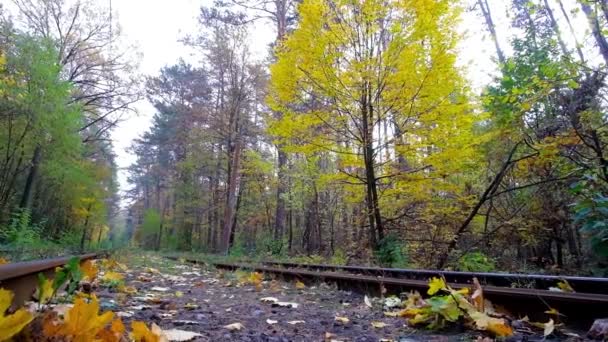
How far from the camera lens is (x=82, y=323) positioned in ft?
3.21

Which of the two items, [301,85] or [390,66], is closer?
[390,66]

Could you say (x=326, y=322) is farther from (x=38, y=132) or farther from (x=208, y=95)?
(x=208, y=95)

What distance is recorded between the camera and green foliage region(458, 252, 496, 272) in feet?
22.2

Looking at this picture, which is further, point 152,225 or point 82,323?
point 152,225

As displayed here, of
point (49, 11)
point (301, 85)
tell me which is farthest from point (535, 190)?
point (49, 11)

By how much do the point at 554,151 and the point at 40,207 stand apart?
71.3ft

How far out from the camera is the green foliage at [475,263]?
6770 millimetres

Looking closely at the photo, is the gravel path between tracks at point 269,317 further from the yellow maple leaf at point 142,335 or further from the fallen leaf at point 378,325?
the yellow maple leaf at point 142,335

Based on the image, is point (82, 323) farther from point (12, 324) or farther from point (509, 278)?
point (509, 278)

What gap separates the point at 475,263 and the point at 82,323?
23.3ft

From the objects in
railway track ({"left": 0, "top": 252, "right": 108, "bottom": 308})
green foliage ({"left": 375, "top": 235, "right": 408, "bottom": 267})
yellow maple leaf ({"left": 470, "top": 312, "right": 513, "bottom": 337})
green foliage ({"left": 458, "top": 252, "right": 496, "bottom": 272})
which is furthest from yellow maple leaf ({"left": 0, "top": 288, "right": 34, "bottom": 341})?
green foliage ({"left": 458, "top": 252, "right": 496, "bottom": 272})

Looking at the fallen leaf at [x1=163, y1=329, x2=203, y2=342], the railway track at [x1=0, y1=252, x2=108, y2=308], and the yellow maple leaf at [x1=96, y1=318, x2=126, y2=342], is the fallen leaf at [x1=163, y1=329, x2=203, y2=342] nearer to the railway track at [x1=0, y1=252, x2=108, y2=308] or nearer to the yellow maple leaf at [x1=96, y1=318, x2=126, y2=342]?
the yellow maple leaf at [x1=96, y1=318, x2=126, y2=342]

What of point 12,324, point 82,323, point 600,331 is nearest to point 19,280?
point 82,323

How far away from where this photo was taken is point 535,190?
7930mm
